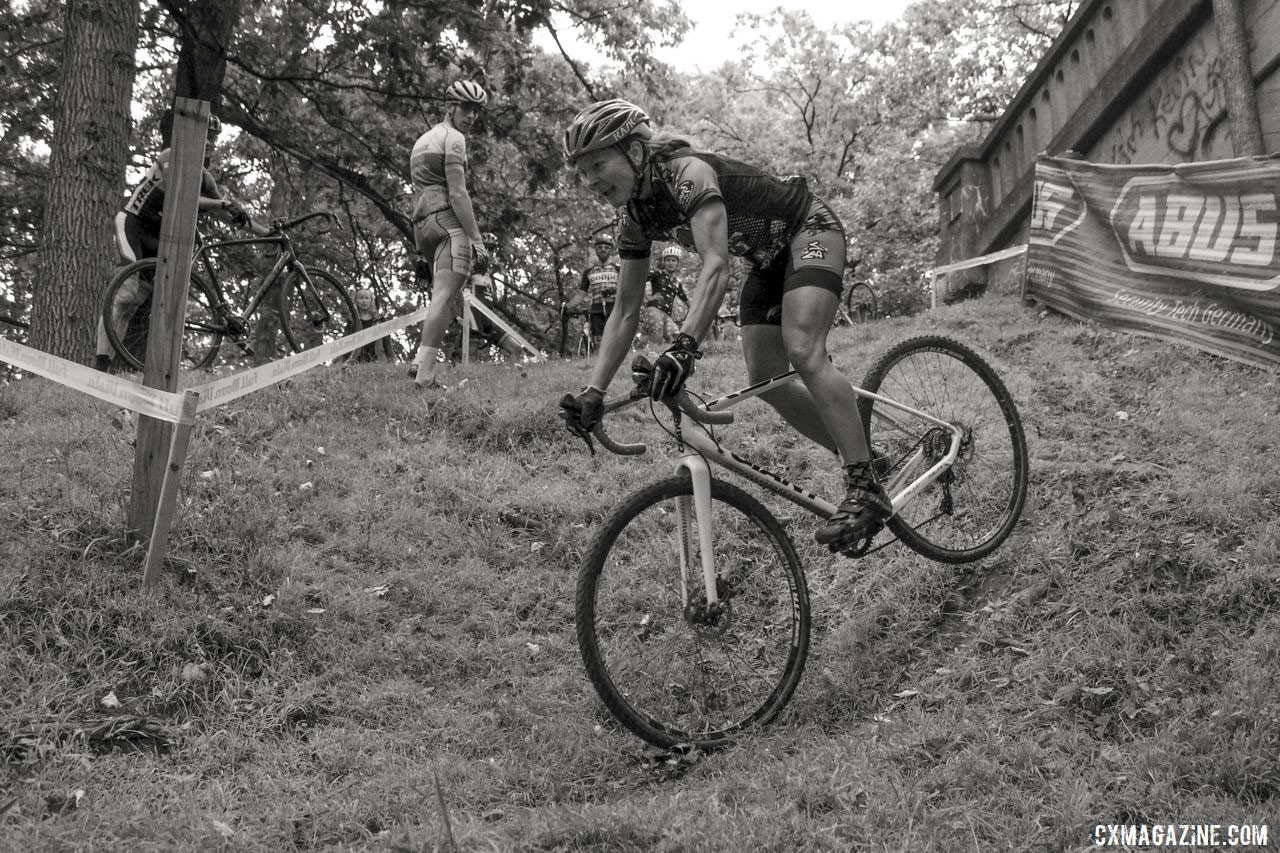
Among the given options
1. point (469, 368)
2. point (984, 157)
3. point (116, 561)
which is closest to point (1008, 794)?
point (116, 561)

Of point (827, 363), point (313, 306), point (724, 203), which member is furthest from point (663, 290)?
point (724, 203)

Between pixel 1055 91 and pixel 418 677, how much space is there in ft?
31.6

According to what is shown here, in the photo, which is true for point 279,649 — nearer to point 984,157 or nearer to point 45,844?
point 45,844

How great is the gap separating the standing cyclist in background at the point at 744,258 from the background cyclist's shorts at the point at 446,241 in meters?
3.80

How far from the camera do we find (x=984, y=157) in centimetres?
1252

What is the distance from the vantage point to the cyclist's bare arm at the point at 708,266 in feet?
12.6

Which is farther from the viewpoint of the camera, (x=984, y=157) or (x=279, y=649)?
(x=984, y=157)

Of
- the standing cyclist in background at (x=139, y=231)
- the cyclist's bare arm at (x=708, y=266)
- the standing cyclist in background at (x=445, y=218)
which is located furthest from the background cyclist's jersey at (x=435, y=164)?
the cyclist's bare arm at (x=708, y=266)

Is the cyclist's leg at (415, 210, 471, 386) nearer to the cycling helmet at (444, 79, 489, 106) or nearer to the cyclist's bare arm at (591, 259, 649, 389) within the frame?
the cycling helmet at (444, 79, 489, 106)

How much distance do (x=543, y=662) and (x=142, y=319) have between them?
552 cm

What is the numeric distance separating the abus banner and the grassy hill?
1.04 metres

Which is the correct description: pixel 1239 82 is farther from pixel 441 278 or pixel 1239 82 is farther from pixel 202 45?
pixel 202 45

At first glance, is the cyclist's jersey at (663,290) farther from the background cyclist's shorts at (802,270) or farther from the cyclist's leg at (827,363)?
the cyclist's leg at (827,363)

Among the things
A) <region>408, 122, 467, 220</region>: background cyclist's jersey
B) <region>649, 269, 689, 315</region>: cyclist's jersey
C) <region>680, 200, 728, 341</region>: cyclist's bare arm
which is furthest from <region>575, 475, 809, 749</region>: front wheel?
<region>649, 269, 689, 315</region>: cyclist's jersey
